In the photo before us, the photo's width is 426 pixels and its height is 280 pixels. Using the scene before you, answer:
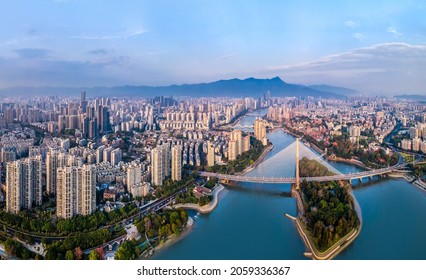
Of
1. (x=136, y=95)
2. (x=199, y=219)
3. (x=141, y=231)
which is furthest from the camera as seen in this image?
(x=136, y=95)

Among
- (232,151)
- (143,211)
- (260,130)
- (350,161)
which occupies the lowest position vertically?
(143,211)

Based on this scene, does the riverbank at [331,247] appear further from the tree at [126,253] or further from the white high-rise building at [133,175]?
the white high-rise building at [133,175]

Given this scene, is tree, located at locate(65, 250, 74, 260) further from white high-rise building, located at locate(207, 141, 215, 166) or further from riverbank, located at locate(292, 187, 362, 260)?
white high-rise building, located at locate(207, 141, 215, 166)

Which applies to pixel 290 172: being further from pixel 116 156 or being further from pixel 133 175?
pixel 116 156

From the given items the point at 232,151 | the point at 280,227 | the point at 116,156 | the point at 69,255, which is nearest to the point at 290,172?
the point at 232,151

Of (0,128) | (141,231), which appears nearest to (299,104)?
(141,231)
